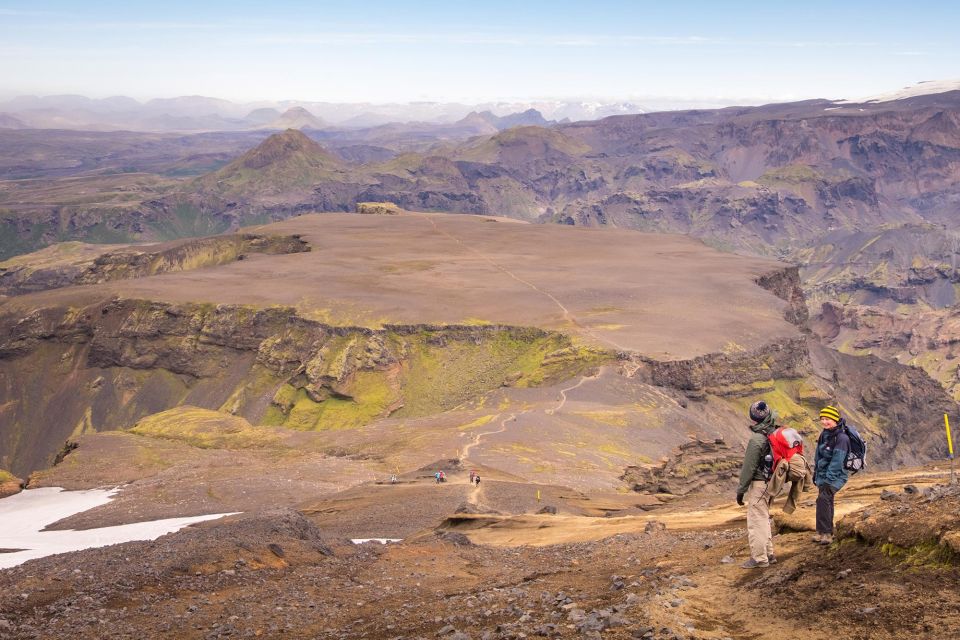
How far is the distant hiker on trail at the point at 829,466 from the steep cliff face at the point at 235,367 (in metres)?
73.3

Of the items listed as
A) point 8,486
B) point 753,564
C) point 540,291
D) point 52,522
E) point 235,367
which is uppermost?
point 753,564

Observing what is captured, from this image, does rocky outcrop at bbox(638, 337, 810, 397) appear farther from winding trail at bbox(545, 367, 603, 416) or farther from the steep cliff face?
the steep cliff face

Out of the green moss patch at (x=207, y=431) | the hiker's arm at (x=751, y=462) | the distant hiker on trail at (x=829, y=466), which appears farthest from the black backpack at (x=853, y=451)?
the green moss patch at (x=207, y=431)

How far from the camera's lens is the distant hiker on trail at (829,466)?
16.0 meters

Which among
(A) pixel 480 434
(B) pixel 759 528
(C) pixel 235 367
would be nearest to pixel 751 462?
(B) pixel 759 528

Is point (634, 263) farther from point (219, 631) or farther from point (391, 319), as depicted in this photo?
point (219, 631)

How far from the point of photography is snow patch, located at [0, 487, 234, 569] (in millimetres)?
38062

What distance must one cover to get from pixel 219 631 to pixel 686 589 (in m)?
10.4

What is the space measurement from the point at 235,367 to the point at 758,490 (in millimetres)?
105751

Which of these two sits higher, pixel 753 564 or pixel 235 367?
pixel 753 564

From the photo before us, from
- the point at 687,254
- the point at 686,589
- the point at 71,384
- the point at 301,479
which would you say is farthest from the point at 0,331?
the point at 686,589

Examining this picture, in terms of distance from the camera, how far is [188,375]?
118 meters

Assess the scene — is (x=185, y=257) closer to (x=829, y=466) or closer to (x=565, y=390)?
(x=565, y=390)

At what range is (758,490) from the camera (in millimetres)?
16172
